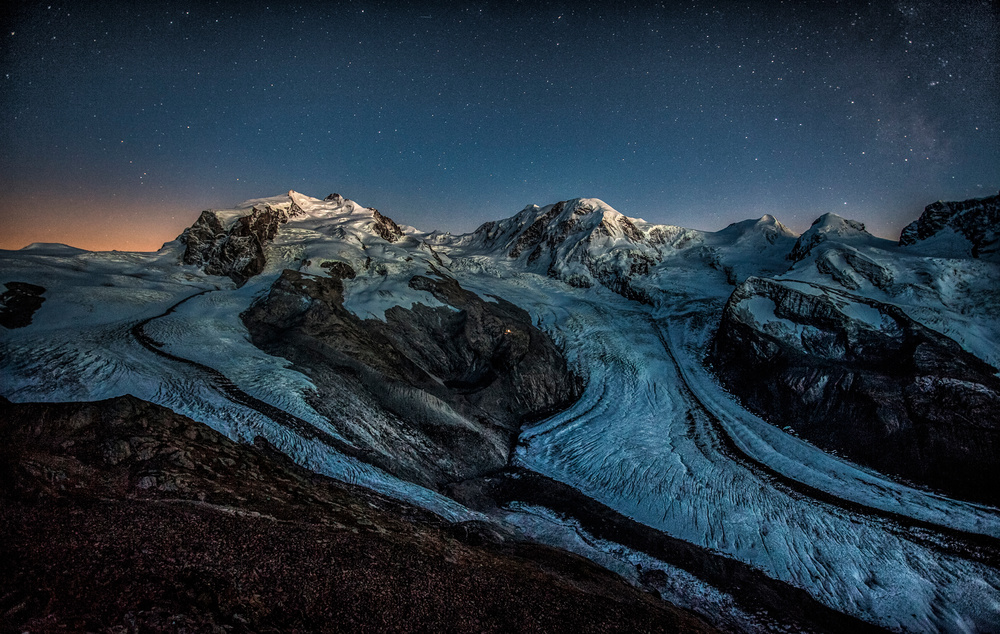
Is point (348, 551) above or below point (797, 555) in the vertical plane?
above

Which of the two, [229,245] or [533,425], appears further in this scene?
[229,245]

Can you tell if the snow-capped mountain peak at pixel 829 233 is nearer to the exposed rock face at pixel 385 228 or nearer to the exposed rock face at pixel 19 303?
the exposed rock face at pixel 385 228

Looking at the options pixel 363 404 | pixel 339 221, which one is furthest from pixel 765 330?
pixel 339 221

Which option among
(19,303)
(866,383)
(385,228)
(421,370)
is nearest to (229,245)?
(19,303)

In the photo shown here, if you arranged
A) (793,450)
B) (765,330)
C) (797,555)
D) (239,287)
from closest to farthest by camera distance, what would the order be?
1. (797,555)
2. (793,450)
3. (765,330)
4. (239,287)

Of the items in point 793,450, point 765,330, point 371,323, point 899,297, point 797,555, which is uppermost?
point 899,297

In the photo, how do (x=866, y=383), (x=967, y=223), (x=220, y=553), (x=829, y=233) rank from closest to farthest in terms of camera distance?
(x=220, y=553)
(x=866, y=383)
(x=967, y=223)
(x=829, y=233)

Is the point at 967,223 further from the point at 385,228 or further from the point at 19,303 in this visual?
the point at 19,303

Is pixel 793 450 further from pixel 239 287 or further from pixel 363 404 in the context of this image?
pixel 239 287
